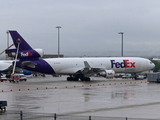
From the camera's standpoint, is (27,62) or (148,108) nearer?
(148,108)

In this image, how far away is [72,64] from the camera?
218 ft

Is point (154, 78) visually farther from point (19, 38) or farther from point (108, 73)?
point (19, 38)

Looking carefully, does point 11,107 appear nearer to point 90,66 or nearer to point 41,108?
point 41,108

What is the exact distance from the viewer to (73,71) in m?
66.6

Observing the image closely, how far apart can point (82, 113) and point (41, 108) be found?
410cm

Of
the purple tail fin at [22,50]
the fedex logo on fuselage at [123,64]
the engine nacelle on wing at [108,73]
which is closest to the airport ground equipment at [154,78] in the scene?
the engine nacelle on wing at [108,73]

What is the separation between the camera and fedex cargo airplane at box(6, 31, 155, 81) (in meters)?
62.6

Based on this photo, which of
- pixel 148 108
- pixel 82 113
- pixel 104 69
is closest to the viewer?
pixel 82 113

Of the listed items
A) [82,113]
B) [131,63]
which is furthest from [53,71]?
[82,113]

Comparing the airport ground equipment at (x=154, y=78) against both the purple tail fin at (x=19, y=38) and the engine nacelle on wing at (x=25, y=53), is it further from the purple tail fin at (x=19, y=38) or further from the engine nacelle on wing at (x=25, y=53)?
the purple tail fin at (x=19, y=38)

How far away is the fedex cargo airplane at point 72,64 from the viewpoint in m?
62.6

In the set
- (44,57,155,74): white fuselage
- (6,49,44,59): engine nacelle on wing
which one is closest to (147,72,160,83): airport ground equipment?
(44,57,155,74): white fuselage

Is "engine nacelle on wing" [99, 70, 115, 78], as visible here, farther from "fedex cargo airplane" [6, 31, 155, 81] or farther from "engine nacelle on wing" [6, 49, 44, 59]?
"engine nacelle on wing" [6, 49, 44, 59]

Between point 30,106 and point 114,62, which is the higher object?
point 114,62
